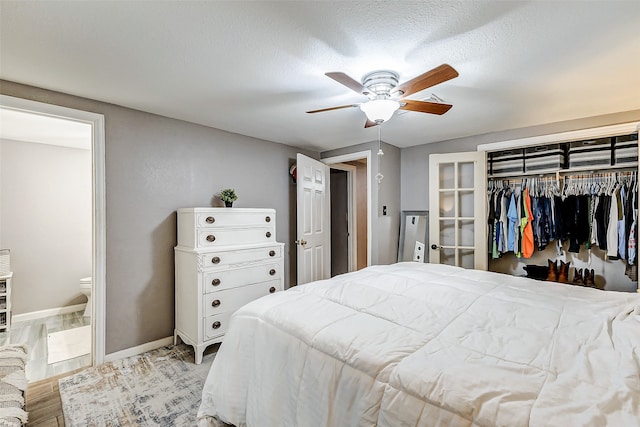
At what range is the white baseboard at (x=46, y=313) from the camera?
3.46 meters

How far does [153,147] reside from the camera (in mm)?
2766

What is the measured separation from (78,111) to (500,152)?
14.0 ft

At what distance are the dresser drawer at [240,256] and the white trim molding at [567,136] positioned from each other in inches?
105

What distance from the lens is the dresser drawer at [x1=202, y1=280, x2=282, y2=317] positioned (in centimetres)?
260

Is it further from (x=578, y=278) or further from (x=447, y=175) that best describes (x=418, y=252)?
(x=578, y=278)

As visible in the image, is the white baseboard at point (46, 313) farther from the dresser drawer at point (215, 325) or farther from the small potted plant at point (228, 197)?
the small potted plant at point (228, 197)

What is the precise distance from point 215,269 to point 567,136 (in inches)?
143

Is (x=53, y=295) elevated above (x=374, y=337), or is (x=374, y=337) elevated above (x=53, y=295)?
(x=374, y=337)

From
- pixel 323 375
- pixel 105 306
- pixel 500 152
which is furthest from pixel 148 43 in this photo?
pixel 500 152

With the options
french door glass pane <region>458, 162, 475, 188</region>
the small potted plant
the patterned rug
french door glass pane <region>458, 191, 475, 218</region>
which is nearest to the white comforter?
the patterned rug

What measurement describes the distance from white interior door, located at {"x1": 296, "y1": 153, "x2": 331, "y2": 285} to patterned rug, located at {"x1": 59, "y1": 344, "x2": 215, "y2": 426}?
1562 mm

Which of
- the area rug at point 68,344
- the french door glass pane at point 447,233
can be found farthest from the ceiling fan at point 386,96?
the area rug at point 68,344

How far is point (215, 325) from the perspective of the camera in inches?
104

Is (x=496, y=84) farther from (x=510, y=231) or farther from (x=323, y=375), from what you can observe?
(x=323, y=375)
